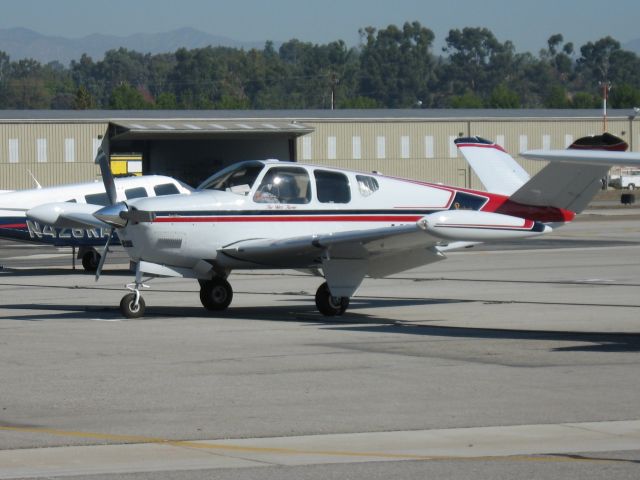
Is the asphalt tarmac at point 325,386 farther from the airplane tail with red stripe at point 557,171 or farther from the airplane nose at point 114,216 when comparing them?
the airplane tail with red stripe at point 557,171

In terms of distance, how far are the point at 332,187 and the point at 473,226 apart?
3.31 meters

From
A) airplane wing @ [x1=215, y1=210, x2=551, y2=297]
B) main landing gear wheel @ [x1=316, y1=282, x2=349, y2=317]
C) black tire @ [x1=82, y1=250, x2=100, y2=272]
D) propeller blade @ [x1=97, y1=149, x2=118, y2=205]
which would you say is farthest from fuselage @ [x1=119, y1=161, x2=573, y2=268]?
black tire @ [x1=82, y1=250, x2=100, y2=272]

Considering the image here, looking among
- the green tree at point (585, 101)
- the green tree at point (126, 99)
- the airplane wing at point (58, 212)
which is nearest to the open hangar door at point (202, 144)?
the airplane wing at point (58, 212)

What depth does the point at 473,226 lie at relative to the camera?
14469 mm

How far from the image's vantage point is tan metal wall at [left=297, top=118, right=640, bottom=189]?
222ft

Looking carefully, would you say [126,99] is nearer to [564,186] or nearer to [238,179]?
[238,179]

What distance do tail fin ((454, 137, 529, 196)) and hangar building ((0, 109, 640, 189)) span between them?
41882 millimetres

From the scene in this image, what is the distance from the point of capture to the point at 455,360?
12.5m

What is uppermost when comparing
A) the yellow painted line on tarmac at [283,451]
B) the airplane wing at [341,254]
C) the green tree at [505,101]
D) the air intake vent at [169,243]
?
the green tree at [505,101]

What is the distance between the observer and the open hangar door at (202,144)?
202 ft

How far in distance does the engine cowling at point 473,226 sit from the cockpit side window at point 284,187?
2.89 m

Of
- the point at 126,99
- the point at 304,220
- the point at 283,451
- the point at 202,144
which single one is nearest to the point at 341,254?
the point at 304,220

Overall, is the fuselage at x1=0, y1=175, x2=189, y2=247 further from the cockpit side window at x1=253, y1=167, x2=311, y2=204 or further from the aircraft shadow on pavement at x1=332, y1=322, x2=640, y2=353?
the aircraft shadow on pavement at x1=332, y1=322, x2=640, y2=353

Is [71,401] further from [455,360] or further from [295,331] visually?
[295,331]
